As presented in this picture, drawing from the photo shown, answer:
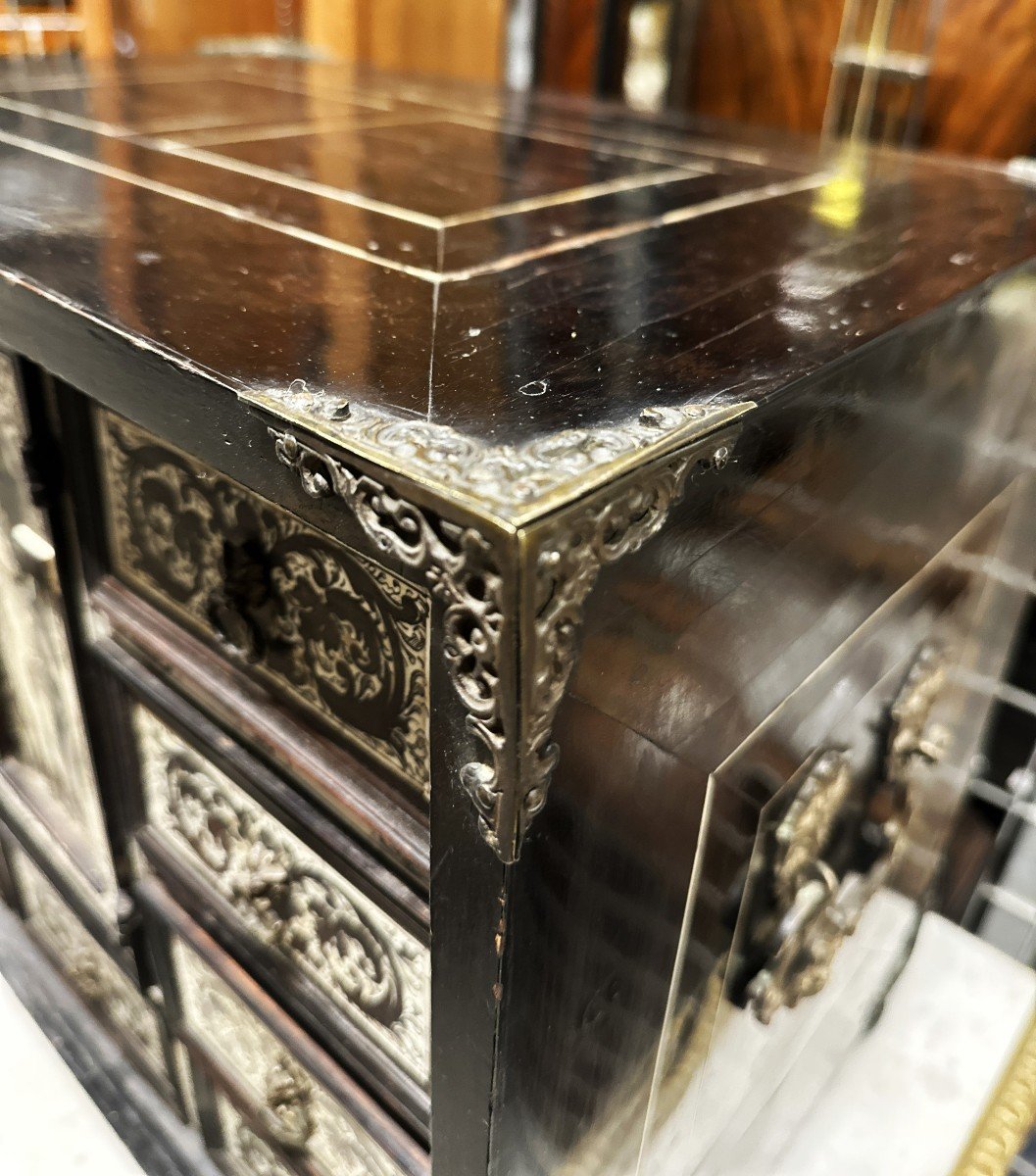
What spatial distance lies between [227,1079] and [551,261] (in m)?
0.71

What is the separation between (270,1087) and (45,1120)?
40 cm

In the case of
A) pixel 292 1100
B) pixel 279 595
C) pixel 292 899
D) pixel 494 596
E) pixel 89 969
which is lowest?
pixel 89 969

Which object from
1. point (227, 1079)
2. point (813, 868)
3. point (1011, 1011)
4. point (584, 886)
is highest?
point (584, 886)

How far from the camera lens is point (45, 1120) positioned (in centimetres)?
103

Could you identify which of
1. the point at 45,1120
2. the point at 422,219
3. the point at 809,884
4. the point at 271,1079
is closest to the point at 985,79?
the point at 422,219

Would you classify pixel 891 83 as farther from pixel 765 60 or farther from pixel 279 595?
pixel 279 595

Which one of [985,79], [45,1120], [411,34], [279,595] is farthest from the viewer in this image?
[411,34]

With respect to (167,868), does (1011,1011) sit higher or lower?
lower

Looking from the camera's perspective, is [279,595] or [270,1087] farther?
[270,1087]

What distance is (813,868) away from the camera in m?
0.74

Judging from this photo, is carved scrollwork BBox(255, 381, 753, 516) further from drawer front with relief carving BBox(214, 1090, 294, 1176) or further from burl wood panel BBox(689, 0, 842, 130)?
burl wood panel BBox(689, 0, 842, 130)

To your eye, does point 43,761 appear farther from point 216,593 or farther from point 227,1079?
point 216,593

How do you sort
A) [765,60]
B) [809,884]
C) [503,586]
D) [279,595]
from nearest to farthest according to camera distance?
[503,586]
[279,595]
[809,884]
[765,60]

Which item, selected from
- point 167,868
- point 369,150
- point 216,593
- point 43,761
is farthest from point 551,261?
point 43,761
